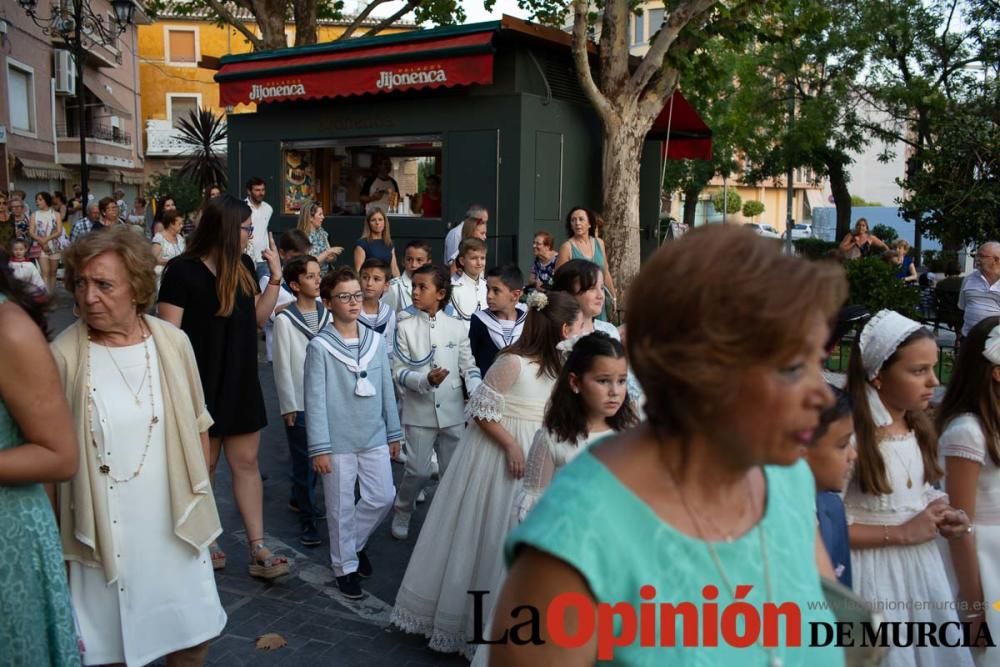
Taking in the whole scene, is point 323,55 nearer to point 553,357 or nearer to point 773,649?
point 553,357

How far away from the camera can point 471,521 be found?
426 centimetres

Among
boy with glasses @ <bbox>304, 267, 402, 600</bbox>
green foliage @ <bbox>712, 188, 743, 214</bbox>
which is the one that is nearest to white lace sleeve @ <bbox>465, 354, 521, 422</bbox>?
boy with glasses @ <bbox>304, 267, 402, 600</bbox>

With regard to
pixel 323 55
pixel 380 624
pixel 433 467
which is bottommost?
pixel 380 624

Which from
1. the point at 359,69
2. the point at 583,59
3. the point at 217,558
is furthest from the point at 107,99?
the point at 217,558

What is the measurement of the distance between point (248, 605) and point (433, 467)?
1651 millimetres

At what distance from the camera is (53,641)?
8.79 feet

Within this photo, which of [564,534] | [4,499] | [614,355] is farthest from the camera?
[614,355]

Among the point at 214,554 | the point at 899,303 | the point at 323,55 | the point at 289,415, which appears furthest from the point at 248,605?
the point at 323,55

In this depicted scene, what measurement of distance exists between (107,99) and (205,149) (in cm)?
1278

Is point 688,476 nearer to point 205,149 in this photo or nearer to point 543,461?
point 543,461

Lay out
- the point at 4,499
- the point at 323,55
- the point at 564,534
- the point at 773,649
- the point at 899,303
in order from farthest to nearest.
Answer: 1. the point at 323,55
2. the point at 899,303
3. the point at 4,499
4. the point at 773,649
5. the point at 564,534

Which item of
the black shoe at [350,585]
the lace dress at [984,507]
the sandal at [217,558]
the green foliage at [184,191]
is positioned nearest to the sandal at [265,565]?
the sandal at [217,558]

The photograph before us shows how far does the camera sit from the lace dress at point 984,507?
10.9ft

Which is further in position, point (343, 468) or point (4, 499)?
point (343, 468)
